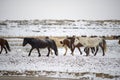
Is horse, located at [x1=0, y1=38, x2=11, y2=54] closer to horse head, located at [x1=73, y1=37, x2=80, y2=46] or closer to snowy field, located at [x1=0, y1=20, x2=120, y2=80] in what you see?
snowy field, located at [x1=0, y1=20, x2=120, y2=80]

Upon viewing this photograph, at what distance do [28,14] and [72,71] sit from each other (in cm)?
106

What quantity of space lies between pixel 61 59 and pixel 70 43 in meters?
0.27

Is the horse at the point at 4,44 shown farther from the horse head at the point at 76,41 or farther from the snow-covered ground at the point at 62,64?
the horse head at the point at 76,41

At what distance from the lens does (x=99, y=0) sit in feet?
9.16

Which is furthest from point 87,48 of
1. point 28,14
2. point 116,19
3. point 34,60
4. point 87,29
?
point 28,14

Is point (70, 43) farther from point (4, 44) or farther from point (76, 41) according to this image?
point (4, 44)

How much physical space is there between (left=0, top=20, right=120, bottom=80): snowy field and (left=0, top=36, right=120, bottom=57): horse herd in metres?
0.06

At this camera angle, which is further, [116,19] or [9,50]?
[9,50]

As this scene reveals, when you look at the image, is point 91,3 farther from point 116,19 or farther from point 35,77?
point 35,77

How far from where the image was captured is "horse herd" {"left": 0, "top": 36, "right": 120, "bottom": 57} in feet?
9.04

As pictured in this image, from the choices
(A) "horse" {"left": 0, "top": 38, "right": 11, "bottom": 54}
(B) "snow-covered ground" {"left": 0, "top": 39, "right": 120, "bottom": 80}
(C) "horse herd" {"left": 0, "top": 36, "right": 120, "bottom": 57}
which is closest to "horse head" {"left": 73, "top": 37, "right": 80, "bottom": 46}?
(C) "horse herd" {"left": 0, "top": 36, "right": 120, "bottom": 57}

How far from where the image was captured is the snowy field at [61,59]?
2.71 metres

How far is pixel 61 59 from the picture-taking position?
9.25 feet

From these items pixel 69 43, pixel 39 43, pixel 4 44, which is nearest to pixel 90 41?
pixel 69 43
